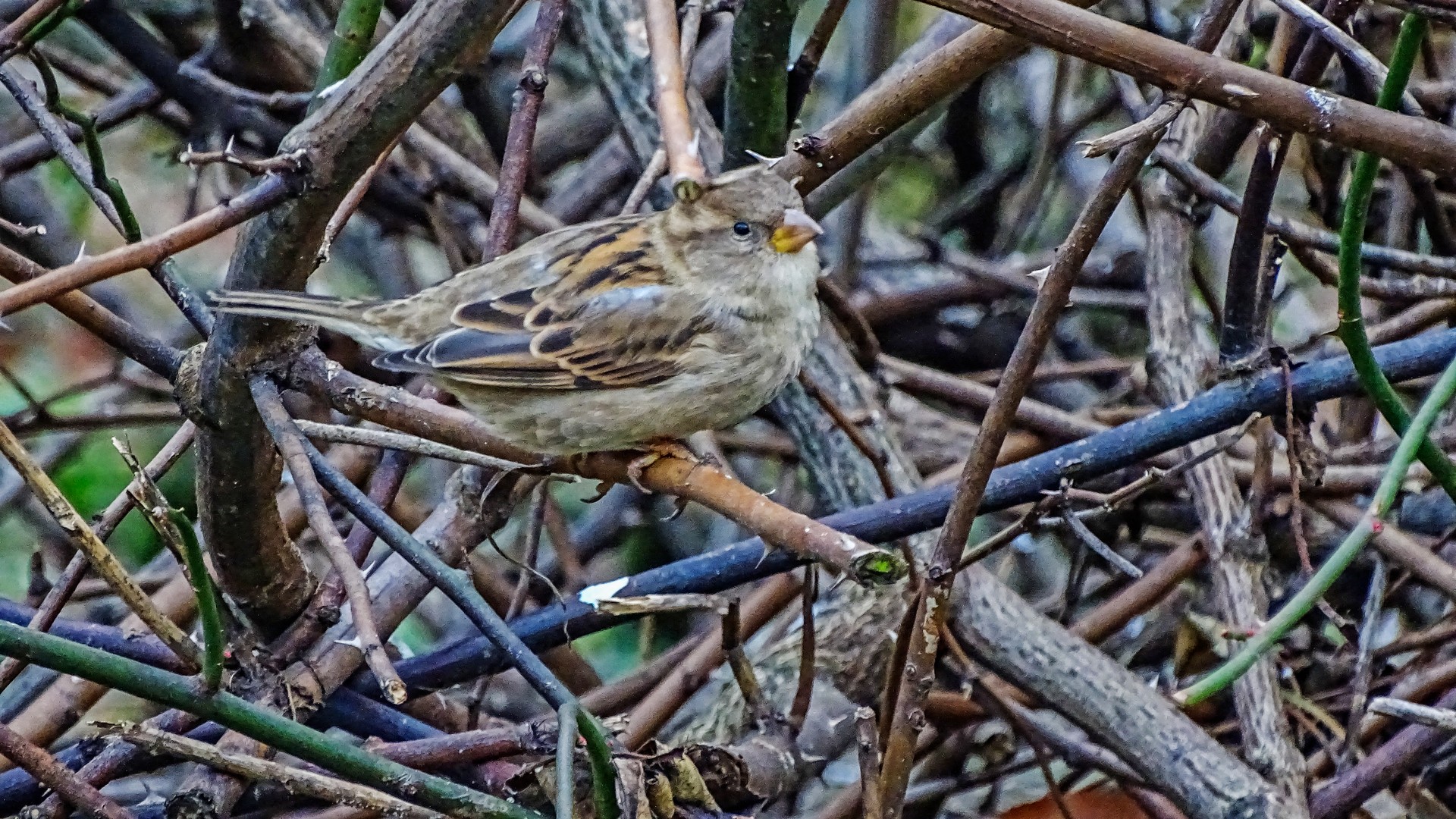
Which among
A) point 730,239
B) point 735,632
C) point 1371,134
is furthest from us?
point 730,239

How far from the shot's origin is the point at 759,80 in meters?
2.74

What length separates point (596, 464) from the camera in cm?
269

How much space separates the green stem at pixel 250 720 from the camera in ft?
5.60

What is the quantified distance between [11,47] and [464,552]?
115cm

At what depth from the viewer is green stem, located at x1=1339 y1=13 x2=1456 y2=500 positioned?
177cm

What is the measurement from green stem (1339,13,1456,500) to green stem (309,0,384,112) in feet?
4.16

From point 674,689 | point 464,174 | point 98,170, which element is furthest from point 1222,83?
point 464,174

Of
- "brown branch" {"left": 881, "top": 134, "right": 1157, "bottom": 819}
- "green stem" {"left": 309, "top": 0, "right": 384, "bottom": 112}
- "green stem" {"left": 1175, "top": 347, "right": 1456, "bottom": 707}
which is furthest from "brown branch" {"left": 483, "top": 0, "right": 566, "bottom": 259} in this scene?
"green stem" {"left": 1175, "top": 347, "right": 1456, "bottom": 707}

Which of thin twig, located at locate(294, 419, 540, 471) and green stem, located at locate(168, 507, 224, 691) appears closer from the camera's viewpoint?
green stem, located at locate(168, 507, 224, 691)

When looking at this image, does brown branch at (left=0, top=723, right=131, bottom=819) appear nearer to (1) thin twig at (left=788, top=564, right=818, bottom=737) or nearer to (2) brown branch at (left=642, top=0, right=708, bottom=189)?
(1) thin twig at (left=788, top=564, right=818, bottom=737)

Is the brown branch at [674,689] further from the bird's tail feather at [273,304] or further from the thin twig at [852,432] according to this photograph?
the bird's tail feather at [273,304]

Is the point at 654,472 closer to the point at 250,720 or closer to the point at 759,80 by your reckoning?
the point at 250,720

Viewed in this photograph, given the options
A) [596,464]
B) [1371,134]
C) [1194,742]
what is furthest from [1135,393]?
[1371,134]

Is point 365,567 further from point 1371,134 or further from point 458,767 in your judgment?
point 1371,134
